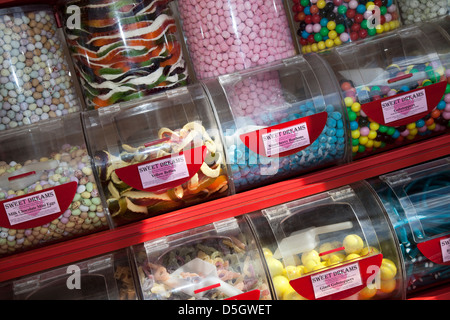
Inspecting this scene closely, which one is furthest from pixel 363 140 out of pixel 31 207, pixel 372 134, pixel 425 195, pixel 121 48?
pixel 31 207

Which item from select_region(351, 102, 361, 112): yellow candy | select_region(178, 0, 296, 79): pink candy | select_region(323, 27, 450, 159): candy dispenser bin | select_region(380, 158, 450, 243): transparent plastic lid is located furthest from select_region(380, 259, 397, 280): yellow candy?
select_region(178, 0, 296, 79): pink candy

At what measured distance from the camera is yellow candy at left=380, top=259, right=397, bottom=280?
4.79 feet

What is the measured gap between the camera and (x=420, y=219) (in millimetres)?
1514

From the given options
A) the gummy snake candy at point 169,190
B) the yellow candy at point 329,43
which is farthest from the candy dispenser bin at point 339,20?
the gummy snake candy at point 169,190

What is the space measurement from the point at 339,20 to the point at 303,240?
83 cm

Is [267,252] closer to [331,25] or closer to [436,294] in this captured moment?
[436,294]

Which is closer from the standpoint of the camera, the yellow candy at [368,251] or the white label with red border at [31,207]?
the white label with red border at [31,207]

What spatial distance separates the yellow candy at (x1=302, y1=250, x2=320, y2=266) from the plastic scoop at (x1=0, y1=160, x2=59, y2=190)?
0.83 meters

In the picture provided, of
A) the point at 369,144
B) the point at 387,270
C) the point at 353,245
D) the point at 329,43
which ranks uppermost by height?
the point at 329,43

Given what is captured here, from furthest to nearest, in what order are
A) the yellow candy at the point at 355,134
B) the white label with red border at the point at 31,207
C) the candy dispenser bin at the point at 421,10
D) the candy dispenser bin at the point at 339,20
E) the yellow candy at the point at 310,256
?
the candy dispenser bin at the point at 421,10
the candy dispenser bin at the point at 339,20
the yellow candy at the point at 355,134
the yellow candy at the point at 310,256
the white label with red border at the point at 31,207

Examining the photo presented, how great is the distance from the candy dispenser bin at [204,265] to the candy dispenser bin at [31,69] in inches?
23.4

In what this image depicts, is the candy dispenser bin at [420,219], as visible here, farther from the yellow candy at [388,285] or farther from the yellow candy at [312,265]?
the yellow candy at [312,265]

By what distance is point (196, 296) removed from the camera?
53.4 inches

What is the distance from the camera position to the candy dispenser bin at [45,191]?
4.40 feet
